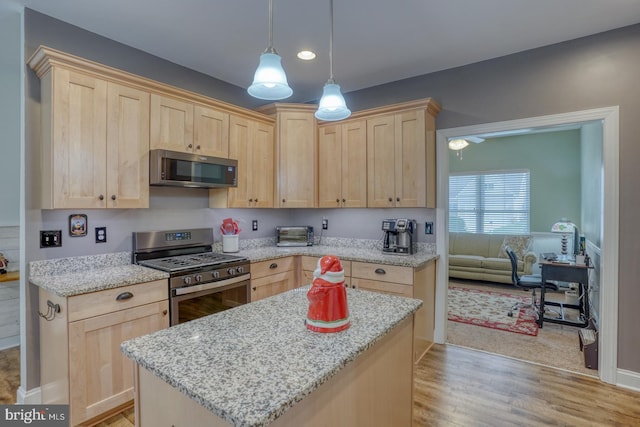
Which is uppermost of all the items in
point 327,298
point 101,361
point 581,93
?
point 581,93

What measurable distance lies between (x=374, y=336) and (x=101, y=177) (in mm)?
2173

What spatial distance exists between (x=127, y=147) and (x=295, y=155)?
165cm

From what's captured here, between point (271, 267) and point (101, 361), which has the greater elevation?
point (271, 267)

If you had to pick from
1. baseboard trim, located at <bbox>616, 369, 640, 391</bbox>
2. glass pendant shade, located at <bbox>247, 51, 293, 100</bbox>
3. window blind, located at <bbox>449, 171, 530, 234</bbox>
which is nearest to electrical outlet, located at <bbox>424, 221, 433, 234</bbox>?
baseboard trim, located at <bbox>616, 369, 640, 391</bbox>

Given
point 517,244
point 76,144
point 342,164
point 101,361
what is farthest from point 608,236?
point 76,144

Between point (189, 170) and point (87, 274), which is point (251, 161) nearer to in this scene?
point (189, 170)

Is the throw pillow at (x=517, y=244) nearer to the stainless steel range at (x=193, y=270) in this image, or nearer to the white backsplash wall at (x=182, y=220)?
the white backsplash wall at (x=182, y=220)

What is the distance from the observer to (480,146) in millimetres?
6570

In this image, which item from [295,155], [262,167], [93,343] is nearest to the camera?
[93,343]

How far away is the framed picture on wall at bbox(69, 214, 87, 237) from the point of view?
2.38m

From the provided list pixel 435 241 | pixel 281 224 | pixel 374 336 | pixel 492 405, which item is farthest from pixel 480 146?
pixel 374 336

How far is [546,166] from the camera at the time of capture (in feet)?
19.4

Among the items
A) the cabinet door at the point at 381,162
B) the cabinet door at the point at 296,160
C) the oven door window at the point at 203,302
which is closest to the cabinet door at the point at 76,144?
the oven door window at the point at 203,302

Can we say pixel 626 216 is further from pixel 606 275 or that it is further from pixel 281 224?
pixel 281 224
